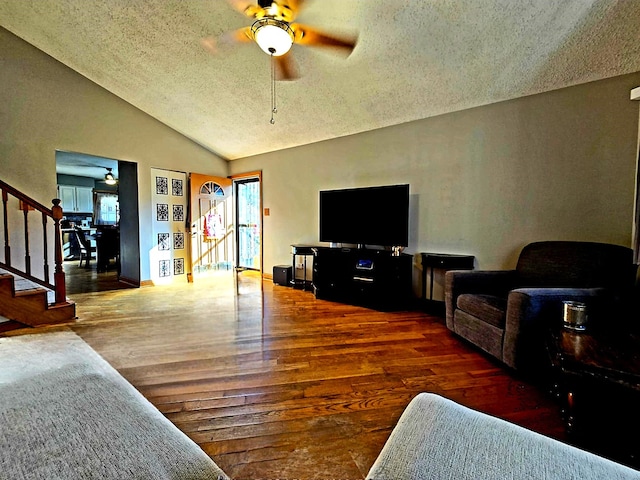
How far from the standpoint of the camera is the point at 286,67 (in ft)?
11.0

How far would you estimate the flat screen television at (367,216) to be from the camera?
154 inches

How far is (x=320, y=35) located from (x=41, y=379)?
9.44ft

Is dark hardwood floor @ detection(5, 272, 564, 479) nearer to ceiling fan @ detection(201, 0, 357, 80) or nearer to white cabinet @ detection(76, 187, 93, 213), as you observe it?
ceiling fan @ detection(201, 0, 357, 80)

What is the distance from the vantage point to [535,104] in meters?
3.21

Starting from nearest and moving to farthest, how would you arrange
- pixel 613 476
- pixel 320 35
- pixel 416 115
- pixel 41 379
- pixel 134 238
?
pixel 613 476 < pixel 41 379 < pixel 320 35 < pixel 416 115 < pixel 134 238

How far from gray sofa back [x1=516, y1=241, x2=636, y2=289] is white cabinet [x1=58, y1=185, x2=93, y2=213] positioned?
1100 cm

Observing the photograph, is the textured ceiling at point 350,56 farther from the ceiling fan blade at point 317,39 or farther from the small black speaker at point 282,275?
the small black speaker at point 282,275

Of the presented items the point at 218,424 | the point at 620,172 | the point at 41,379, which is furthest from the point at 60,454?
the point at 620,172

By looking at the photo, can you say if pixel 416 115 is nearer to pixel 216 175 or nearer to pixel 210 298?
pixel 210 298

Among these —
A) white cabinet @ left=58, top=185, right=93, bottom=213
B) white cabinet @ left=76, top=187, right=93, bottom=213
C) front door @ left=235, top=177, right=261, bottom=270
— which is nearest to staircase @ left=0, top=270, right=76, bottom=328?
front door @ left=235, top=177, right=261, bottom=270

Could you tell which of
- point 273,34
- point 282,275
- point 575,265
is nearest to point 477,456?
point 575,265

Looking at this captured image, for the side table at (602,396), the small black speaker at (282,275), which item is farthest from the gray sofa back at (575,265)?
the small black speaker at (282,275)

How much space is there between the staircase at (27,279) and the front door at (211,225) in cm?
229

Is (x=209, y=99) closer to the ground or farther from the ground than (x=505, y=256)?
farther from the ground
